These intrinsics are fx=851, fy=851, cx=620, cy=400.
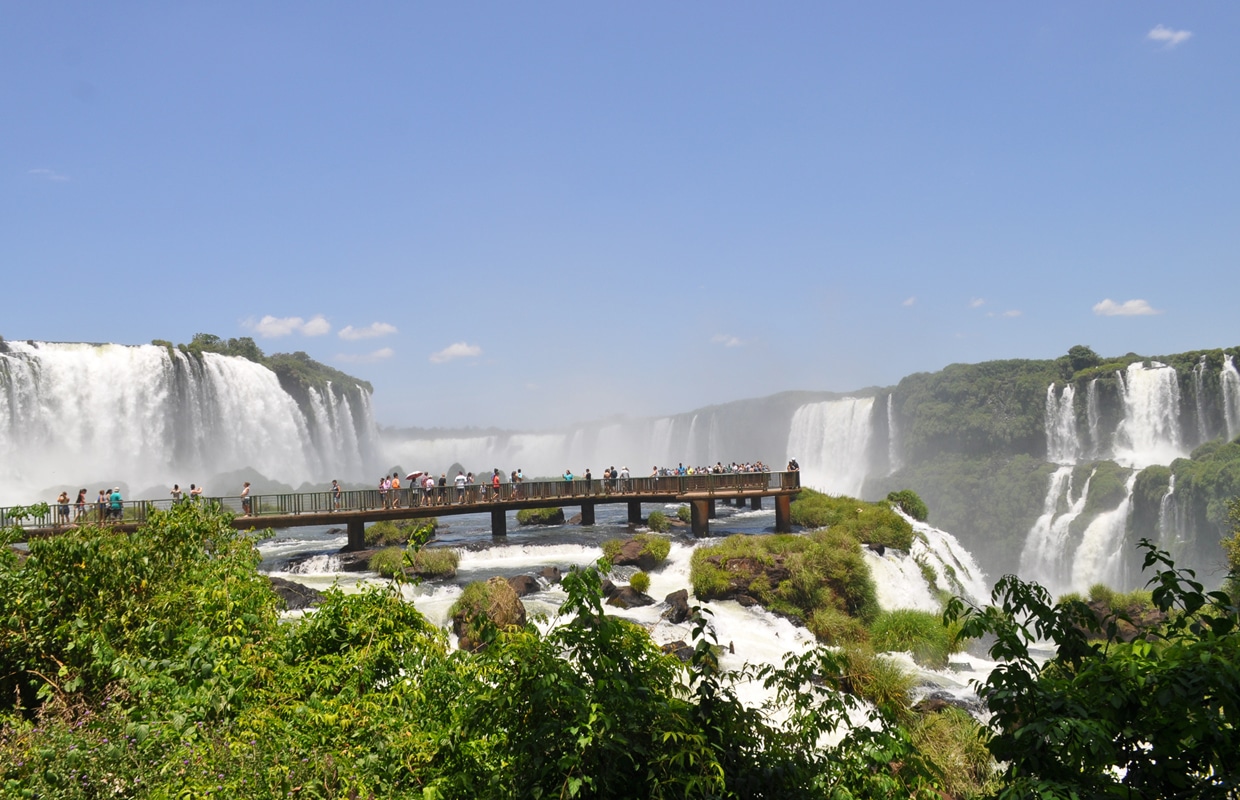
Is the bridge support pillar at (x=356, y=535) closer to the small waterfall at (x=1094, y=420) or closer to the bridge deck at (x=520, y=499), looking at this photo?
the bridge deck at (x=520, y=499)

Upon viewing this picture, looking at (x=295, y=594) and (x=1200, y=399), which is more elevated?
(x=1200, y=399)

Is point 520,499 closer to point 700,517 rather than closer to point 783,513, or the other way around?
point 700,517

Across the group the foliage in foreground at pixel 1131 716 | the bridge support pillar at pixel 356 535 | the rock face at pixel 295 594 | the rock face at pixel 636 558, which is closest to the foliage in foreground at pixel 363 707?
the foliage in foreground at pixel 1131 716

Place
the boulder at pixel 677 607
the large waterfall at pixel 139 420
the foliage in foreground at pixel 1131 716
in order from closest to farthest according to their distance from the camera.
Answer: the foliage in foreground at pixel 1131 716
the boulder at pixel 677 607
the large waterfall at pixel 139 420

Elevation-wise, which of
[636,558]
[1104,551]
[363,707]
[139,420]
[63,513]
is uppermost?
[139,420]

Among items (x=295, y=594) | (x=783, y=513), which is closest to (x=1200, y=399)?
(x=783, y=513)
